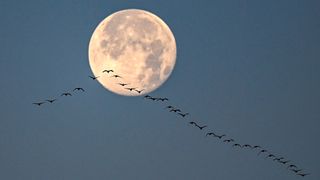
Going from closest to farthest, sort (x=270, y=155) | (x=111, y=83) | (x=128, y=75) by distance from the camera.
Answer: (x=128, y=75) < (x=111, y=83) < (x=270, y=155)

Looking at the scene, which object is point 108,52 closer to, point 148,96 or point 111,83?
point 111,83

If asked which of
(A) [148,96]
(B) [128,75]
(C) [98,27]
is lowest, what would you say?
(A) [148,96]

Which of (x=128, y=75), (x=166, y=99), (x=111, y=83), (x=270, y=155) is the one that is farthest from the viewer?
(x=270, y=155)

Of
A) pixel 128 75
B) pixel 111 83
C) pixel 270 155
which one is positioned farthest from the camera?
pixel 270 155

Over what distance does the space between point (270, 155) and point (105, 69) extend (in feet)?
132

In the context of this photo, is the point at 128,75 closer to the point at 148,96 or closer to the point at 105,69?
the point at 105,69

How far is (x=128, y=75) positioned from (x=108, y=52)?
637 cm

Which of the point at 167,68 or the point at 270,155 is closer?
the point at 167,68

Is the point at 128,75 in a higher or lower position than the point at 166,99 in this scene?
higher

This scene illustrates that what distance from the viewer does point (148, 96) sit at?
386ft

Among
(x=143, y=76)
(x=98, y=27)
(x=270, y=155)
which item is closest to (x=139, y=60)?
(x=143, y=76)

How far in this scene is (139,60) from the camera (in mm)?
133000

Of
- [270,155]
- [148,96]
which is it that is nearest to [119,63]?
[148,96]

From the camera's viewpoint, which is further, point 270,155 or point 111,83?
point 270,155
